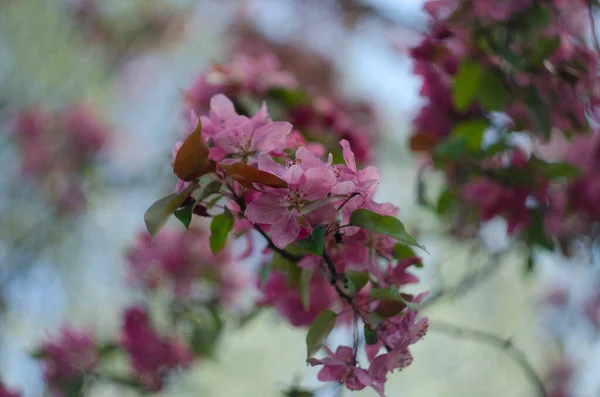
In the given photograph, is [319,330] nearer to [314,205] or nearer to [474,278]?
[314,205]

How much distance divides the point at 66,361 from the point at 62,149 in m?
1.54

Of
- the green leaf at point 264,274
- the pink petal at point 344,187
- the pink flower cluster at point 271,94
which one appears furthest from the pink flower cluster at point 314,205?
the pink flower cluster at point 271,94

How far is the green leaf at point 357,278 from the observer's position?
2.25 ft

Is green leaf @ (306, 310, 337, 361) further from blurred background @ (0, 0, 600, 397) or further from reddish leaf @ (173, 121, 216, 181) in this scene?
blurred background @ (0, 0, 600, 397)

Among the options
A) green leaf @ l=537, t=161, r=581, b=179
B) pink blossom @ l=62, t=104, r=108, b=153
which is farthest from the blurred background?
green leaf @ l=537, t=161, r=581, b=179

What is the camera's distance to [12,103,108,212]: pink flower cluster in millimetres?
2492

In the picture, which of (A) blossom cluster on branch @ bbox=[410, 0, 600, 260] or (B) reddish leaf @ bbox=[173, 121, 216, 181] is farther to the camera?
(A) blossom cluster on branch @ bbox=[410, 0, 600, 260]

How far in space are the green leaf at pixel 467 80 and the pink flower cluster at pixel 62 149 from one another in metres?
1.81

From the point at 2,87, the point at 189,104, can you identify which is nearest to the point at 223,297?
the point at 189,104

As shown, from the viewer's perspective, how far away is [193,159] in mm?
632

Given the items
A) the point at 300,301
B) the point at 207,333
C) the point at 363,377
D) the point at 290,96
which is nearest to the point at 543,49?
the point at 290,96

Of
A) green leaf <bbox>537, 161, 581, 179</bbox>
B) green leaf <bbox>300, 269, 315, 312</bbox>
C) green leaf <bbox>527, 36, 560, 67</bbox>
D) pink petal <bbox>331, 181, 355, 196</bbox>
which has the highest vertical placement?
green leaf <bbox>527, 36, 560, 67</bbox>

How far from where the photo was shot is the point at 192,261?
59.6 inches

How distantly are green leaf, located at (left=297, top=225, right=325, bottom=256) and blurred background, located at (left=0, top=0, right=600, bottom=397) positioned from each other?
1.06 metres
